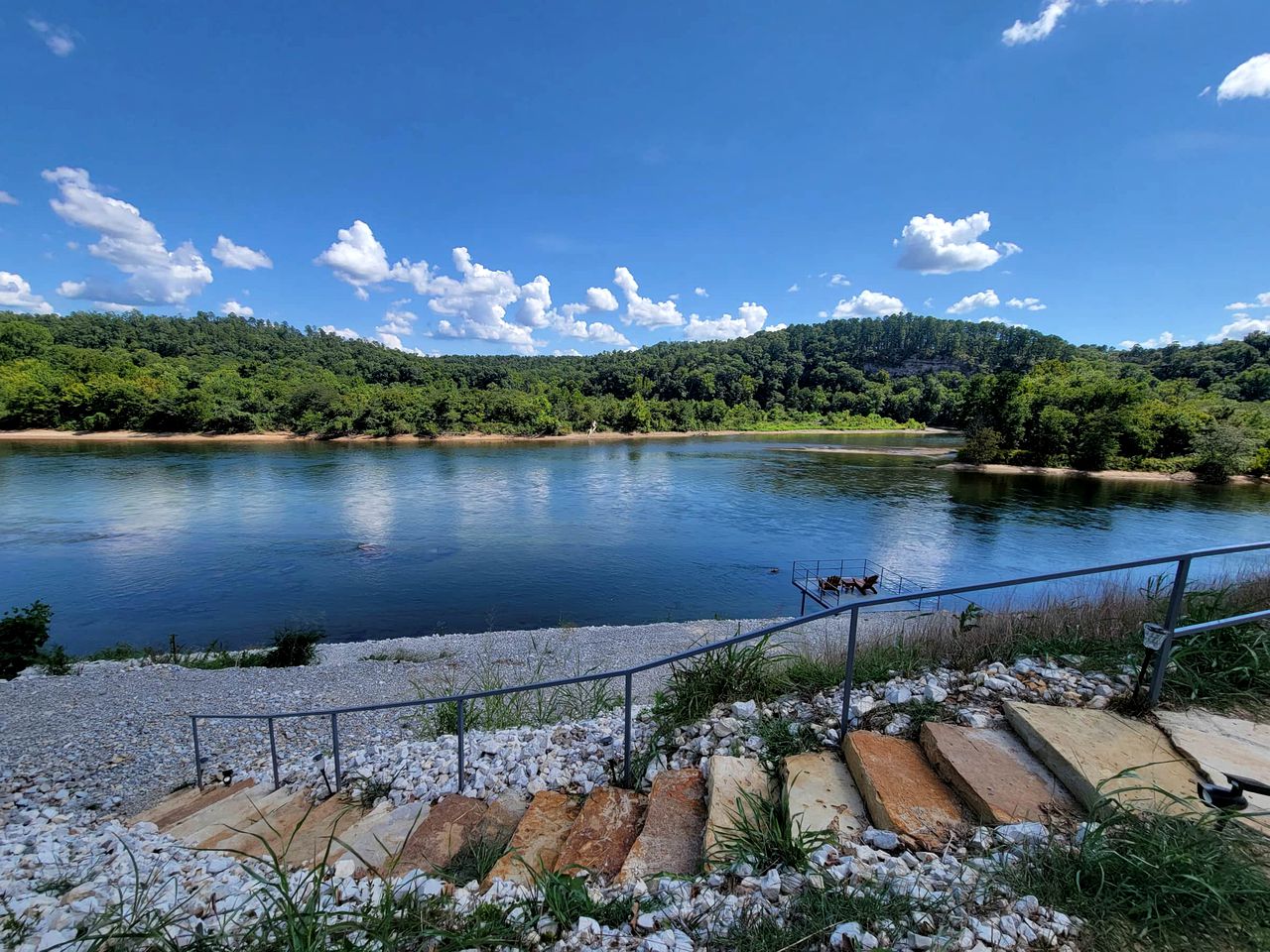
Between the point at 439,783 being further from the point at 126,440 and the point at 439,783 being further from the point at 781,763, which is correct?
the point at 126,440

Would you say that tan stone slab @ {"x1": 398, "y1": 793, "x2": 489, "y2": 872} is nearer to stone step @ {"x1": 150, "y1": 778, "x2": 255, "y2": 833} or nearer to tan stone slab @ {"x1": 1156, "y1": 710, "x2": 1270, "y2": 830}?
stone step @ {"x1": 150, "y1": 778, "x2": 255, "y2": 833}

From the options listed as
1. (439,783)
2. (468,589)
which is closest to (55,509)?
(468,589)

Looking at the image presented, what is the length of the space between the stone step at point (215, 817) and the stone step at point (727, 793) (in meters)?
3.54

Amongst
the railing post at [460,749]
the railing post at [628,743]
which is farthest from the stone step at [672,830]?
the railing post at [460,749]

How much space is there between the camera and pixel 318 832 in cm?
357

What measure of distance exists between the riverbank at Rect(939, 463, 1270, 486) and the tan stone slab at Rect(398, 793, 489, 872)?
65.9 m

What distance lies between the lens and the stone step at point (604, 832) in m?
2.73

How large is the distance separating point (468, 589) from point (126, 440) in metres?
79.5

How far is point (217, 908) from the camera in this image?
2.44 metres

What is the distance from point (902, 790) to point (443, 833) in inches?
103

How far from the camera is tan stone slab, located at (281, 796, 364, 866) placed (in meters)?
3.15

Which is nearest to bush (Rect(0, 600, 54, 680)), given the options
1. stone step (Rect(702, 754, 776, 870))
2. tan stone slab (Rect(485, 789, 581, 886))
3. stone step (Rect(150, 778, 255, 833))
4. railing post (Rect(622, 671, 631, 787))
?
stone step (Rect(150, 778, 255, 833))

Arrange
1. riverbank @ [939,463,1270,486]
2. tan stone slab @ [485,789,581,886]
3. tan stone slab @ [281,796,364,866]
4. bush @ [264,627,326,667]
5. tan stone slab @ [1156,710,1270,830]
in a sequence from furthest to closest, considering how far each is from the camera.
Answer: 1. riverbank @ [939,463,1270,486]
2. bush @ [264,627,326,667]
3. tan stone slab @ [281,796,364,866]
4. tan stone slab @ [485,789,581,886]
5. tan stone slab @ [1156,710,1270,830]

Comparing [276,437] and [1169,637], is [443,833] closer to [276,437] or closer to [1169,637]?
[1169,637]
